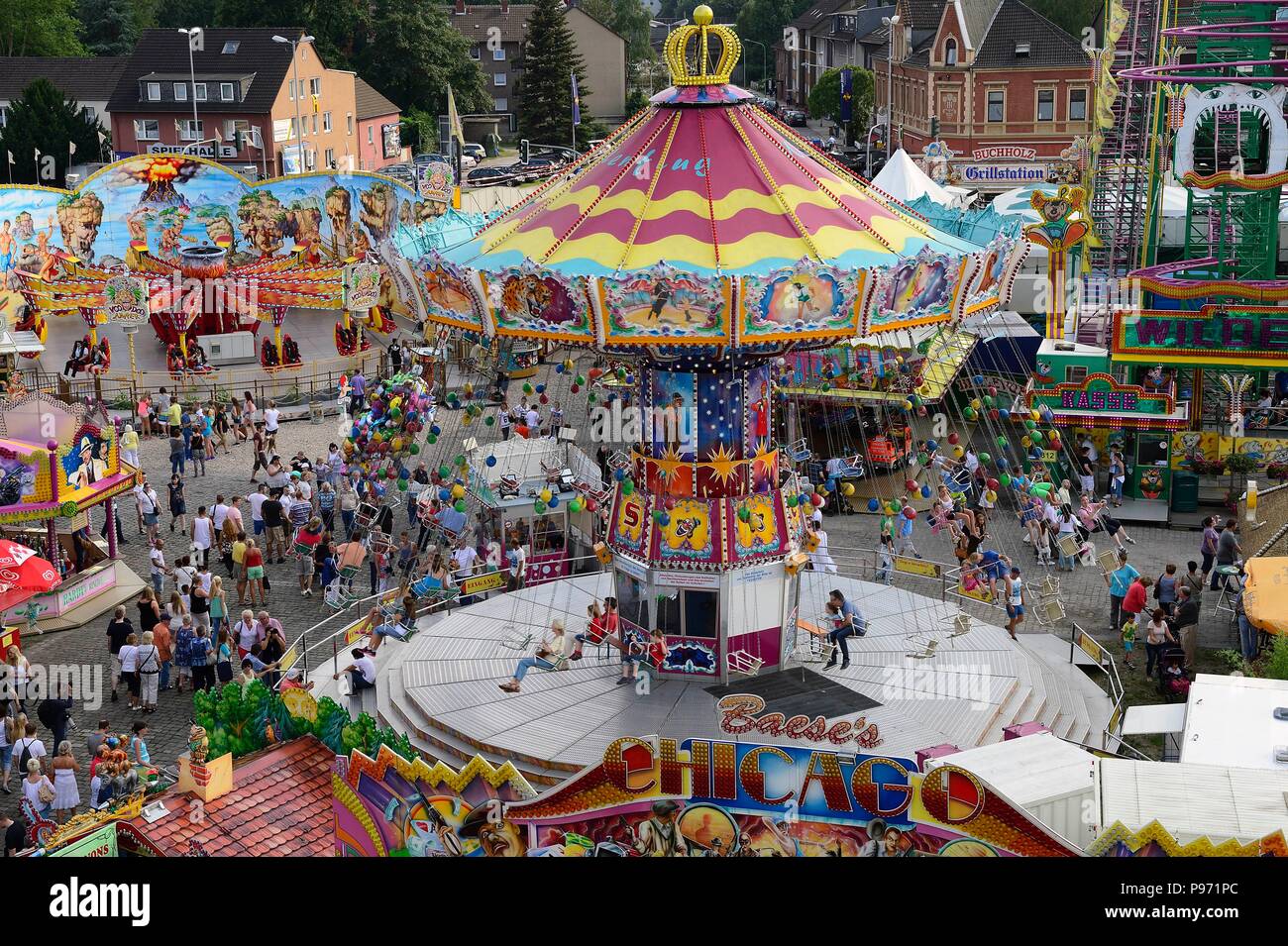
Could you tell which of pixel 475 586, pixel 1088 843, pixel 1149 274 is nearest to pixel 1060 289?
pixel 1149 274

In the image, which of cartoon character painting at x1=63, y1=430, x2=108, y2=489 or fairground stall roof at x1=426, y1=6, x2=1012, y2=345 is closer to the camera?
fairground stall roof at x1=426, y1=6, x2=1012, y2=345

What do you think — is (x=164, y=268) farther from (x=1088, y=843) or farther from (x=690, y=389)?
(x=1088, y=843)

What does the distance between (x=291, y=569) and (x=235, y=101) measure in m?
44.1

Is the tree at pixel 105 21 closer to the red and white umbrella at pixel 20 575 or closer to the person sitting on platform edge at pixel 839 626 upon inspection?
the red and white umbrella at pixel 20 575

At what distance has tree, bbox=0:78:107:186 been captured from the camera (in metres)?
64.8

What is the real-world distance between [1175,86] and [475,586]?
17283 millimetres

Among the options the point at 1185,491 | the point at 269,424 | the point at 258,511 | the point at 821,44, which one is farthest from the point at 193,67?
the point at 1185,491

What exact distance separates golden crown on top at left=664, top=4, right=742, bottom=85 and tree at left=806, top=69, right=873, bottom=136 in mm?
Answer: 58648

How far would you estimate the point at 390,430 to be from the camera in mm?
23969

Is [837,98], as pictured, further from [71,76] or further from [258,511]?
[258,511]

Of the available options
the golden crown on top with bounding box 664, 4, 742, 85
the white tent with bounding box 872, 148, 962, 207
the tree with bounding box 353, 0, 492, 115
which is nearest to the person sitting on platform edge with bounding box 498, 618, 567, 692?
the golden crown on top with bounding box 664, 4, 742, 85

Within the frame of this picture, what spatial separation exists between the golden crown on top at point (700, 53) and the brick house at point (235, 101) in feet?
154

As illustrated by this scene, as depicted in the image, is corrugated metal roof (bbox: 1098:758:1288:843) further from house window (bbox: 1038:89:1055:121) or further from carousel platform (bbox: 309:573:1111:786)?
house window (bbox: 1038:89:1055:121)

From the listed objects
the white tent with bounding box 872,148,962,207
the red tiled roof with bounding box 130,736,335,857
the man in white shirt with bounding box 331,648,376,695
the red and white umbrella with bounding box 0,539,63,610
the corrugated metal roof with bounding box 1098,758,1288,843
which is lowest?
the red tiled roof with bounding box 130,736,335,857
